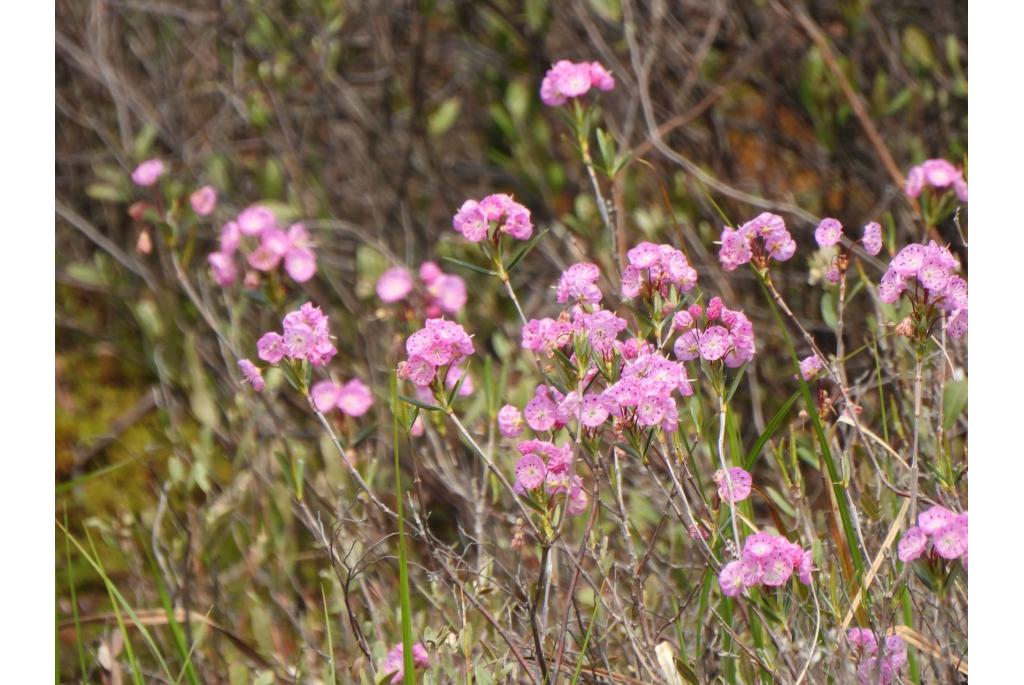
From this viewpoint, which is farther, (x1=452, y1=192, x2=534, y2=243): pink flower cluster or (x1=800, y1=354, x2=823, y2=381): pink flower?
(x1=800, y1=354, x2=823, y2=381): pink flower

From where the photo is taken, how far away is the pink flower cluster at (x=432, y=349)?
1.36 meters

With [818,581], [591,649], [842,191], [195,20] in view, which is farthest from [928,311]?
[195,20]

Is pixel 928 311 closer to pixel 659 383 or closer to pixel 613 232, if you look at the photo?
pixel 659 383

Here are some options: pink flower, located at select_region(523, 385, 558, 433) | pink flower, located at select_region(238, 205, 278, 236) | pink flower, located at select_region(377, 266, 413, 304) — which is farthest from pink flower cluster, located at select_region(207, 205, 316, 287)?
pink flower, located at select_region(523, 385, 558, 433)

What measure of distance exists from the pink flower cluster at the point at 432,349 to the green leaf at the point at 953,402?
1.97 feet

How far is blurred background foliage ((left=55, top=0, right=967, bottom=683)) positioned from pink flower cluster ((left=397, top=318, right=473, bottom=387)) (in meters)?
1.03

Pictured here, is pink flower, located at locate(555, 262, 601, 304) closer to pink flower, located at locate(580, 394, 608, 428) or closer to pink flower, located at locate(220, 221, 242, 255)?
pink flower, located at locate(580, 394, 608, 428)

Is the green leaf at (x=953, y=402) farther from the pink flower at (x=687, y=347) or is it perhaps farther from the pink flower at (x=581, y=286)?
the pink flower at (x=581, y=286)

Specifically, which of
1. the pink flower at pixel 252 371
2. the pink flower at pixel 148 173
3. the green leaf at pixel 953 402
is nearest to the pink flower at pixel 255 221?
the pink flower at pixel 148 173

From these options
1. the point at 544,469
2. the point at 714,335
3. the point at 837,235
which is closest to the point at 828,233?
the point at 837,235

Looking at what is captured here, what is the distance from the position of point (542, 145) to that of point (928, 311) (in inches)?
71.7

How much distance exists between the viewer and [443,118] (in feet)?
10.2

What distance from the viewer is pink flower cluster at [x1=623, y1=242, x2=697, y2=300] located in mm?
1405

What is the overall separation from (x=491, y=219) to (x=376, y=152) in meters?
1.90
